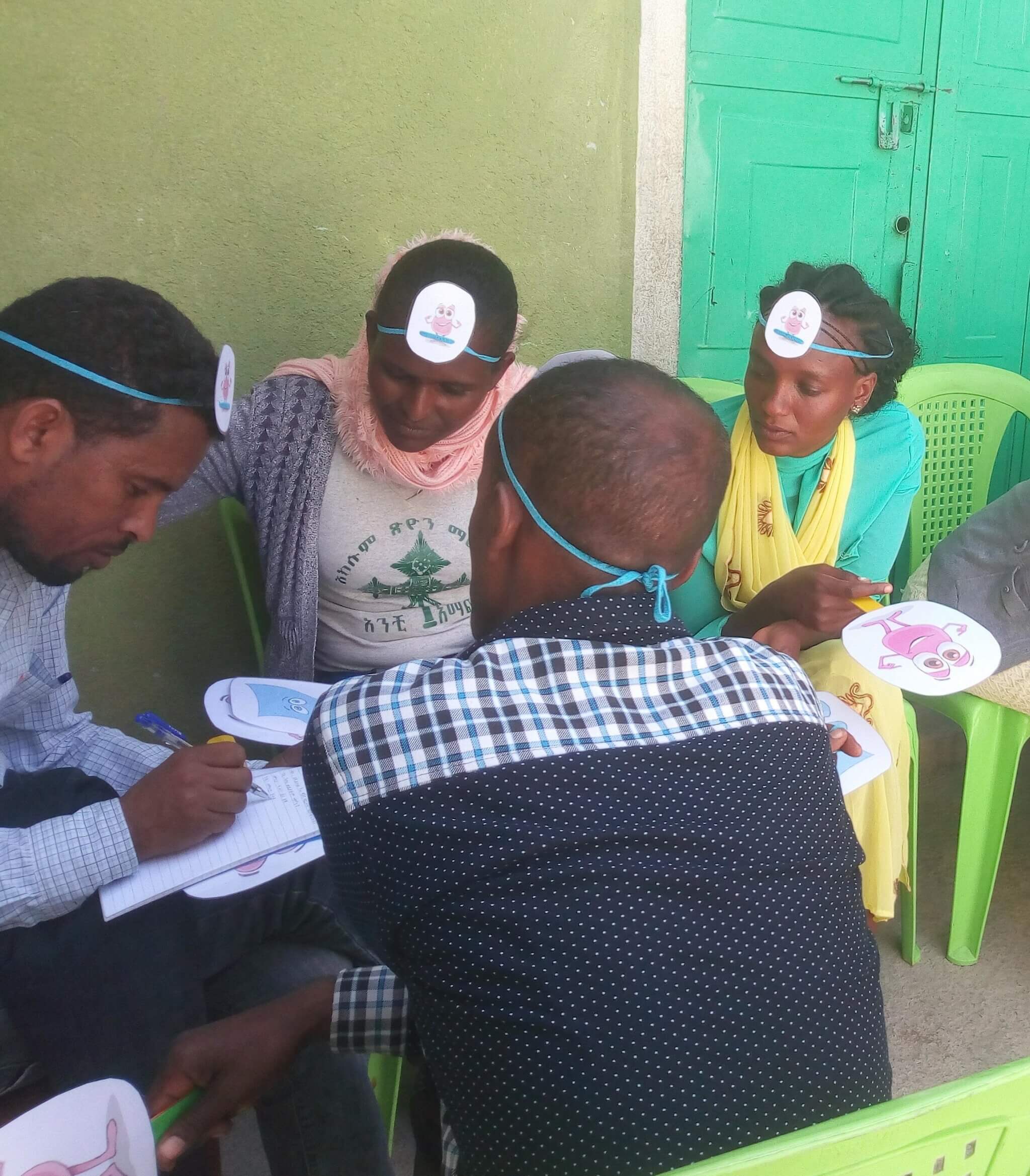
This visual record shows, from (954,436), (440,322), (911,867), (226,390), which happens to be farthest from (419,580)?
(954,436)

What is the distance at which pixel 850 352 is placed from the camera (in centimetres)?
233

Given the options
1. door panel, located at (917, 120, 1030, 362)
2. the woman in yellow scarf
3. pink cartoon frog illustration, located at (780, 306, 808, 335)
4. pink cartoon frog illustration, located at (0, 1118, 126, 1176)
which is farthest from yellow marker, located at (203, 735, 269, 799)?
door panel, located at (917, 120, 1030, 362)

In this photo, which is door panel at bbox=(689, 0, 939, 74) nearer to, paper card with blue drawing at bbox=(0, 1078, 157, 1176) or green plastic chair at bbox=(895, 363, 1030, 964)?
green plastic chair at bbox=(895, 363, 1030, 964)

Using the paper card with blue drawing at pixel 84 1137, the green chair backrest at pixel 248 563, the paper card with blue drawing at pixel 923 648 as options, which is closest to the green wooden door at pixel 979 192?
the paper card with blue drawing at pixel 923 648

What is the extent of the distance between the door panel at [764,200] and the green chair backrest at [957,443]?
0.64m

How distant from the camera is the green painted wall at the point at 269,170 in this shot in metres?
2.20

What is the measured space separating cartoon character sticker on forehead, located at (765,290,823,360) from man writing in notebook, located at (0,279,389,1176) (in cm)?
129

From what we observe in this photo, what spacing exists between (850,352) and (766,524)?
0.43 metres

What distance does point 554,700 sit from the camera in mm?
933

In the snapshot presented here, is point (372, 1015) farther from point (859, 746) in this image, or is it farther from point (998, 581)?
point (998, 581)

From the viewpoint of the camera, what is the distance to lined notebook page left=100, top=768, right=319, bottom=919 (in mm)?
1239

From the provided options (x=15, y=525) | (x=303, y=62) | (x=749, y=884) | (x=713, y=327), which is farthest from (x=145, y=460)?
(x=713, y=327)

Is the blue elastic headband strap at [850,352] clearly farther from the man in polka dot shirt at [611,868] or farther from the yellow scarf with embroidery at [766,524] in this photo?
the man in polka dot shirt at [611,868]

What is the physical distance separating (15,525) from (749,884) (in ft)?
3.51
